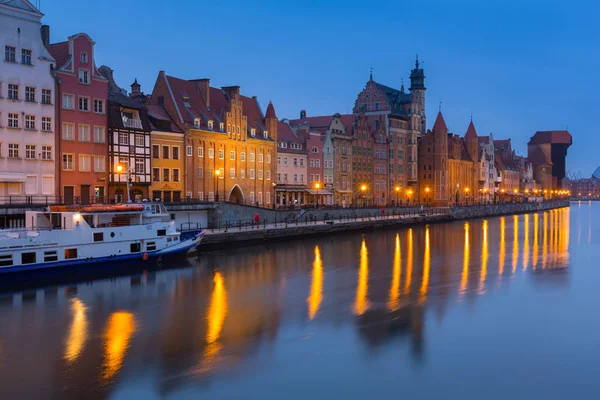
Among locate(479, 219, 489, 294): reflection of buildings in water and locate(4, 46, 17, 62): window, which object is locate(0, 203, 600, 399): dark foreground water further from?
locate(4, 46, 17, 62): window

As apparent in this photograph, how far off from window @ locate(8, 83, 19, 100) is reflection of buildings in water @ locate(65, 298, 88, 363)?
2166cm

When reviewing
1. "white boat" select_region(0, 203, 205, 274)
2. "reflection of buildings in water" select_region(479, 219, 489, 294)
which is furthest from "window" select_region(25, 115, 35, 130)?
"reflection of buildings in water" select_region(479, 219, 489, 294)

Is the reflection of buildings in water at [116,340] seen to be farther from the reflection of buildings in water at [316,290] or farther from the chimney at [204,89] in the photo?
the chimney at [204,89]

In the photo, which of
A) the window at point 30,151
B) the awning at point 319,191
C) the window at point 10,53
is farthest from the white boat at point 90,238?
the awning at point 319,191

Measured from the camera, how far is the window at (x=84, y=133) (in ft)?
165

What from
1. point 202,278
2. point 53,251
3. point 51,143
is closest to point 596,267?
point 202,278

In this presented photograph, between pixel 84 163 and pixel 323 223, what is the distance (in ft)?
82.4

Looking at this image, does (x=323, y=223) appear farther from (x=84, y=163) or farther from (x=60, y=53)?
(x=60, y=53)

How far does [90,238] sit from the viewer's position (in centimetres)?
3856

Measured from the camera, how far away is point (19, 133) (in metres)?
46.3

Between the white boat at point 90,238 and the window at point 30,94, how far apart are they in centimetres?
1196

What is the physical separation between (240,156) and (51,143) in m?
23.4

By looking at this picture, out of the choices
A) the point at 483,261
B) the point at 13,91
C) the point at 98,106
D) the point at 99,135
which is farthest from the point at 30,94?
the point at 483,261

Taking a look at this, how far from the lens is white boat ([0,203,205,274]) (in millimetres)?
35688
